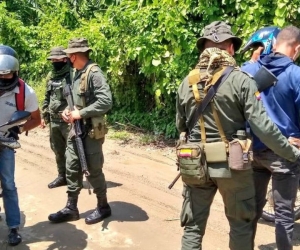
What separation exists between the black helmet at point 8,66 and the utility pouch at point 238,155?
6.36 feet

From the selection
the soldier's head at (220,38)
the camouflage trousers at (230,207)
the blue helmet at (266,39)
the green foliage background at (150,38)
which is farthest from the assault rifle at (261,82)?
the green foliage background at (150,38)

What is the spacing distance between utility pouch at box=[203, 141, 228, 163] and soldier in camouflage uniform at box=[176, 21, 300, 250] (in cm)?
4

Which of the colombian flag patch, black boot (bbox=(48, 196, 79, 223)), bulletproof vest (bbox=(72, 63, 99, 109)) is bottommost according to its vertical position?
black boot (bbox=(48, 196, 79, 223))

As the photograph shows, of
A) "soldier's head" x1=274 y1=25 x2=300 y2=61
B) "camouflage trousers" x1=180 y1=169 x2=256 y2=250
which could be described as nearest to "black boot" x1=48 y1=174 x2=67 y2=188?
"camouflage trousers" x1=180 y1=169 x2=256 y2=250

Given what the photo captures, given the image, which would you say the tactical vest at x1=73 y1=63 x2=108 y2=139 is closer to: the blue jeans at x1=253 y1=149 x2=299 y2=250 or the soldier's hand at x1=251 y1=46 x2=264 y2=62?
the soldier's hand at x1=251 y1=46 x2=264 y2=62

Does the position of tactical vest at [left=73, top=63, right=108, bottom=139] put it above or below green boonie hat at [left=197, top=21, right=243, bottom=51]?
below

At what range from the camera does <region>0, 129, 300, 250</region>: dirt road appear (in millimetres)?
4309

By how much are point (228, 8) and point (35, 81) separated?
679 centimetres

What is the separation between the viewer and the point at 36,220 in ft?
16.0

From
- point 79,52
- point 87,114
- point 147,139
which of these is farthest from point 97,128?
point 147,139

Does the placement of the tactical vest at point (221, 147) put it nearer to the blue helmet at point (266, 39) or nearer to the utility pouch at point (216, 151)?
the utility pouch at point (216, 151)

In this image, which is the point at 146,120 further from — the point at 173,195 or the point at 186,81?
the point at 186,81

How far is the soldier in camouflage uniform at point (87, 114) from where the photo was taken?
4.48 meters

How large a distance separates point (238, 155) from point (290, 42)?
102cm
